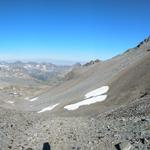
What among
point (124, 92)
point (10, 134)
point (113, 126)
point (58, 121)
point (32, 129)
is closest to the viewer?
point (113, 126)

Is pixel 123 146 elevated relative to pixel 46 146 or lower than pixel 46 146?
lower

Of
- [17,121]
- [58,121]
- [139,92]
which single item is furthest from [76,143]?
[139,92]

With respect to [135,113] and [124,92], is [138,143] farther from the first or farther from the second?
[124,92]

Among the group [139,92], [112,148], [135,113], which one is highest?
[139,92]

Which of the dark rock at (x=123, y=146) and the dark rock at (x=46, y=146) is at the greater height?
the dark rock at (x=46, y=146)

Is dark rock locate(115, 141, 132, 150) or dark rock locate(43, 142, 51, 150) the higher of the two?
dark rock locate(43, 142, 51, 150)

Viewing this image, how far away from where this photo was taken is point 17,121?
112 feet

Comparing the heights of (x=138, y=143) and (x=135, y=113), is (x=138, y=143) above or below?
below

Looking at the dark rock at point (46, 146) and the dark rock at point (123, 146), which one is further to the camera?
the dark rock at point (46, 146)

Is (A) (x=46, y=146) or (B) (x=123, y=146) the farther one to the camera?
(A) (x=46, y=146)

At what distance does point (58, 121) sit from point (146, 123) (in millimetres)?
12675

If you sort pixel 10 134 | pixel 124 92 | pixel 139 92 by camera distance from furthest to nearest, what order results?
pixel 124 92
pixel 139 92
pixel 10 134

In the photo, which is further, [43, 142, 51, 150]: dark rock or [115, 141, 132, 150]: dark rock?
[43, 142, 51, 150]: dark rock

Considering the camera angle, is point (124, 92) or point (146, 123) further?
point (124, 92)
